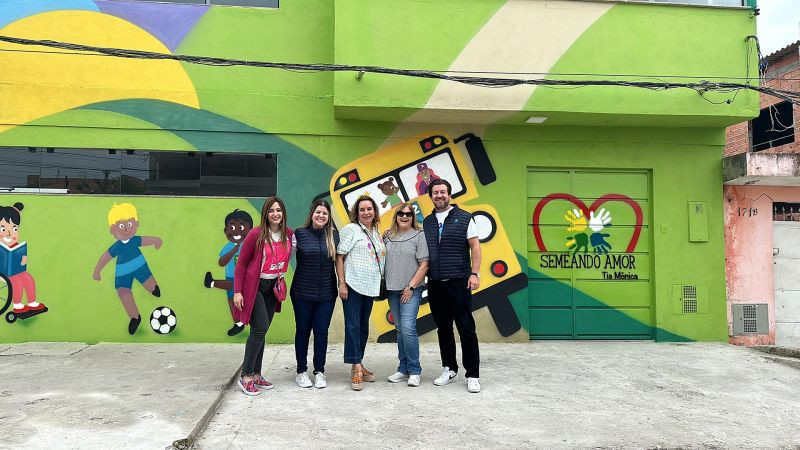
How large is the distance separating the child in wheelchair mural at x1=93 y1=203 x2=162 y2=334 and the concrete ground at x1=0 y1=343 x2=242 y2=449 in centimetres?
61

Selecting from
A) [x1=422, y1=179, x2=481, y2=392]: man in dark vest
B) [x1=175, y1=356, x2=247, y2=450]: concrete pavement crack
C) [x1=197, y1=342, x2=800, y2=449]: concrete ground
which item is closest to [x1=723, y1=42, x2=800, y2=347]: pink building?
[x1=197, y1=342, x2=800, y2=449]: concrete ground

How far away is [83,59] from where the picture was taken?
23.7ft

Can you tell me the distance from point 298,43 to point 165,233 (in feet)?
10.3

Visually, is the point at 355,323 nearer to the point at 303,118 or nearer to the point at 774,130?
the point at 303,118

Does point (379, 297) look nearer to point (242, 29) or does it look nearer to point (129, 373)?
point (129, 373)

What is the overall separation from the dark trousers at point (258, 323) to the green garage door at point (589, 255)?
4.09m

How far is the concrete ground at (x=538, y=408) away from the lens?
3869 millimetres

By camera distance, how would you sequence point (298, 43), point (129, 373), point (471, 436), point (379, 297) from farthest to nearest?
1. point (298, 43)
2. point (129, 373)
3. point (379, 297)
4. point (471, 436)

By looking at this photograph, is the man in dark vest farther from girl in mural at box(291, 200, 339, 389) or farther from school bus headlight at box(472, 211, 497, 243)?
school bus headlight at box(472, 211, 497, 243)

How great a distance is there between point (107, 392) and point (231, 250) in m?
2.78

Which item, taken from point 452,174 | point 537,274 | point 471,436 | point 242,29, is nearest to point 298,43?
point 242,29

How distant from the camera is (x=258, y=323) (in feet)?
15.9

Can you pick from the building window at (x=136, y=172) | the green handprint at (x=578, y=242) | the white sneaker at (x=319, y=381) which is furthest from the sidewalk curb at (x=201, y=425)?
the green handprint at (x=578, y=242)

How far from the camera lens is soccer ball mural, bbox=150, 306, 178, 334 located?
7.19m
